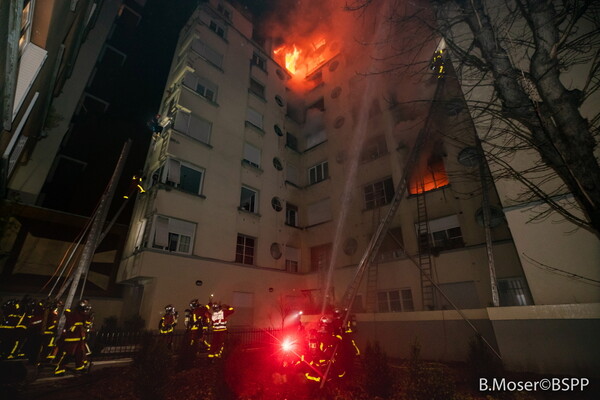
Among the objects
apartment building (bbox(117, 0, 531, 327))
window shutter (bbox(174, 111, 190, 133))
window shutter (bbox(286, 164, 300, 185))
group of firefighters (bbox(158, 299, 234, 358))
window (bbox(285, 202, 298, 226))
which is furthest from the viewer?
window shutter (bbox(286, 164, 300, 185))

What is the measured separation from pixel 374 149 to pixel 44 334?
17.5m

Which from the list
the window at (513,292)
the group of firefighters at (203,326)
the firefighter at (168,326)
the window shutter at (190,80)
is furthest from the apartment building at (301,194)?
the group of firefighters at (203,326)

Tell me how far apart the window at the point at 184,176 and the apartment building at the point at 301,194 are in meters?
0.06

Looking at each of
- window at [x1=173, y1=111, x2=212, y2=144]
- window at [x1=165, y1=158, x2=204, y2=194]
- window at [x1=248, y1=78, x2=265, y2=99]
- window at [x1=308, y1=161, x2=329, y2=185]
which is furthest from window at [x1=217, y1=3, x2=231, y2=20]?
window at [x1=165, y1=158, x2=204, y2=194]

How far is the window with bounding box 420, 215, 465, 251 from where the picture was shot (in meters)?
12.1

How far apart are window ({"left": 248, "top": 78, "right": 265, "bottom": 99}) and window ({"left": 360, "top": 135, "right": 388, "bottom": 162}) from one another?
374 inches

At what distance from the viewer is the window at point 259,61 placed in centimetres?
2191

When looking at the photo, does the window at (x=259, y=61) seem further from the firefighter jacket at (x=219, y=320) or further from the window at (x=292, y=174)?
the firefighter jacket at (x=219, y=320)

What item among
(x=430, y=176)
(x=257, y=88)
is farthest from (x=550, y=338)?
(x=257, y=88)

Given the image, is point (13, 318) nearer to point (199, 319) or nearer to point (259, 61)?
point (199, 319)

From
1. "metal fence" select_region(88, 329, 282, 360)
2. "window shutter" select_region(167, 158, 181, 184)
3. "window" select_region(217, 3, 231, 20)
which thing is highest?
"window" select_region(217, 3, 231, 20)

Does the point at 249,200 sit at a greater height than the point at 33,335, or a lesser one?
greater

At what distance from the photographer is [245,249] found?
50.6ft

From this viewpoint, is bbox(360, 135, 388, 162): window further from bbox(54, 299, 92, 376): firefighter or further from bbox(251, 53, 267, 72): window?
bbox(54, 299, 92, 376): firefighter
